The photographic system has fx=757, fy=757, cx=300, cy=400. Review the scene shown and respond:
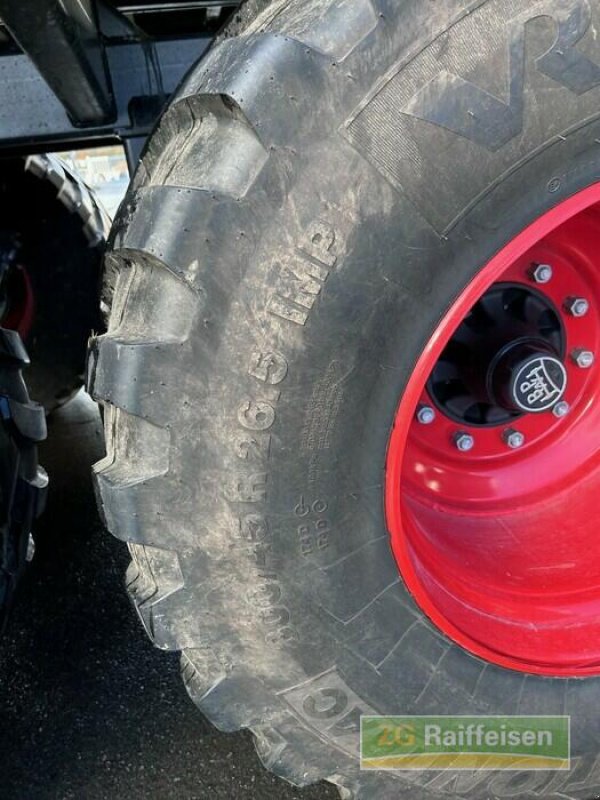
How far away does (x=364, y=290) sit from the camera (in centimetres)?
88

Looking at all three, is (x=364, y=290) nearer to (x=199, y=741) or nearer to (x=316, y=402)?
(x=316, y=402)

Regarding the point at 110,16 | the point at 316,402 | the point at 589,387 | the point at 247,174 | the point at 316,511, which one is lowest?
the point at 316,511

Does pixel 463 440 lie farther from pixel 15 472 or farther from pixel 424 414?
pixel 15 472

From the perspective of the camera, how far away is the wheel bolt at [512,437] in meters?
1.35

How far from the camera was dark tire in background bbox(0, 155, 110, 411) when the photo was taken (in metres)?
2.45

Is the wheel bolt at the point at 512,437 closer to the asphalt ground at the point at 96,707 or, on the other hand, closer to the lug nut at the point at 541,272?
the lug nut at the point at 541,272

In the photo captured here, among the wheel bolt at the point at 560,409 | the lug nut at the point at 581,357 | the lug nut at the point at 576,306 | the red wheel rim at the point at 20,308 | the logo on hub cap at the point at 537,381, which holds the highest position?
the lug nut at the point at 576,306

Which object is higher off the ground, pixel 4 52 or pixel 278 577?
pixel 4 52

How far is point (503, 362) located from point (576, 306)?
0.19 m

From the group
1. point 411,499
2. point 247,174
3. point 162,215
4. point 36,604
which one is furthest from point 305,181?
point 36,604

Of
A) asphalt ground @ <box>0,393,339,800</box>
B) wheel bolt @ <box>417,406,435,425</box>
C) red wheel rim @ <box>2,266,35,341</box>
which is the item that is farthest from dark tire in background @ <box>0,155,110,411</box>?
wheel bolt @ <box>417,406,435,425</box>

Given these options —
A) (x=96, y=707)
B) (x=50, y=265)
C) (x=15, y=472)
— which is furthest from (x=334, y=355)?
(x=50, y=265)

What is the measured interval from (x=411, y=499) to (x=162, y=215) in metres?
0.66

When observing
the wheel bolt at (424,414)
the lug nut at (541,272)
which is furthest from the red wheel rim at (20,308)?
the lug nut at (541,272)
